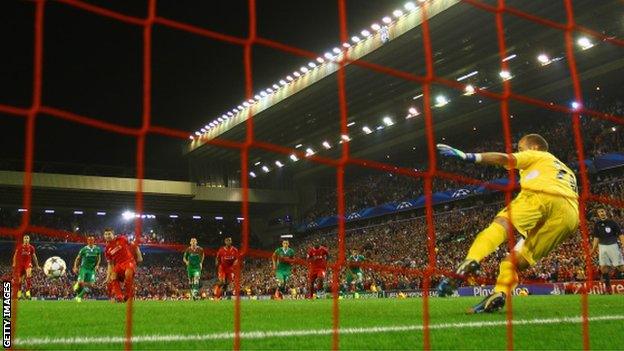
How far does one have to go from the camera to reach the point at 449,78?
2784 cm

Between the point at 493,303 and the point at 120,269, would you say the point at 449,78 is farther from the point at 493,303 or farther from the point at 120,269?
the point at 493,303

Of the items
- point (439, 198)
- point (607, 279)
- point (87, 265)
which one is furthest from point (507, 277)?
point (439, 198)

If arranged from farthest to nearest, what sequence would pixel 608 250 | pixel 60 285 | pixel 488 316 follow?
pixel 60 285, pixel 608 250, pixel 488 316

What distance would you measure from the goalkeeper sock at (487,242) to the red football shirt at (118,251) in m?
8.51

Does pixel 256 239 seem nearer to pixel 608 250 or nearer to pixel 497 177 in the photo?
pixel 497 177

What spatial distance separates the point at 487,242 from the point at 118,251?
29.2 feet

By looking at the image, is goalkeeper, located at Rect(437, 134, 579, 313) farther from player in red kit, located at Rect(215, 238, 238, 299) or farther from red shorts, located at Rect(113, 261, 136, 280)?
player in red kit, located at Rect(215, 238, 238, 299)

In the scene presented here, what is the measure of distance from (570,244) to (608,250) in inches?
368

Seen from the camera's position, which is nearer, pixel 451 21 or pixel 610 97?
pixel 451 21

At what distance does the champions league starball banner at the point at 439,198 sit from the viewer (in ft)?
74.8

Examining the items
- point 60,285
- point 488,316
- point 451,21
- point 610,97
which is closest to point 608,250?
point 488,316

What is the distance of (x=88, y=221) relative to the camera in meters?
44.3

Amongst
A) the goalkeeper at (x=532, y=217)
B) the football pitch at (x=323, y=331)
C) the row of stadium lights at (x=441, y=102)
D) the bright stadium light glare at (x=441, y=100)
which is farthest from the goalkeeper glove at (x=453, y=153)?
the bright stadium light glare at (x=441, y=100)

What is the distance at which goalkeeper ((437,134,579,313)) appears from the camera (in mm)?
6074
